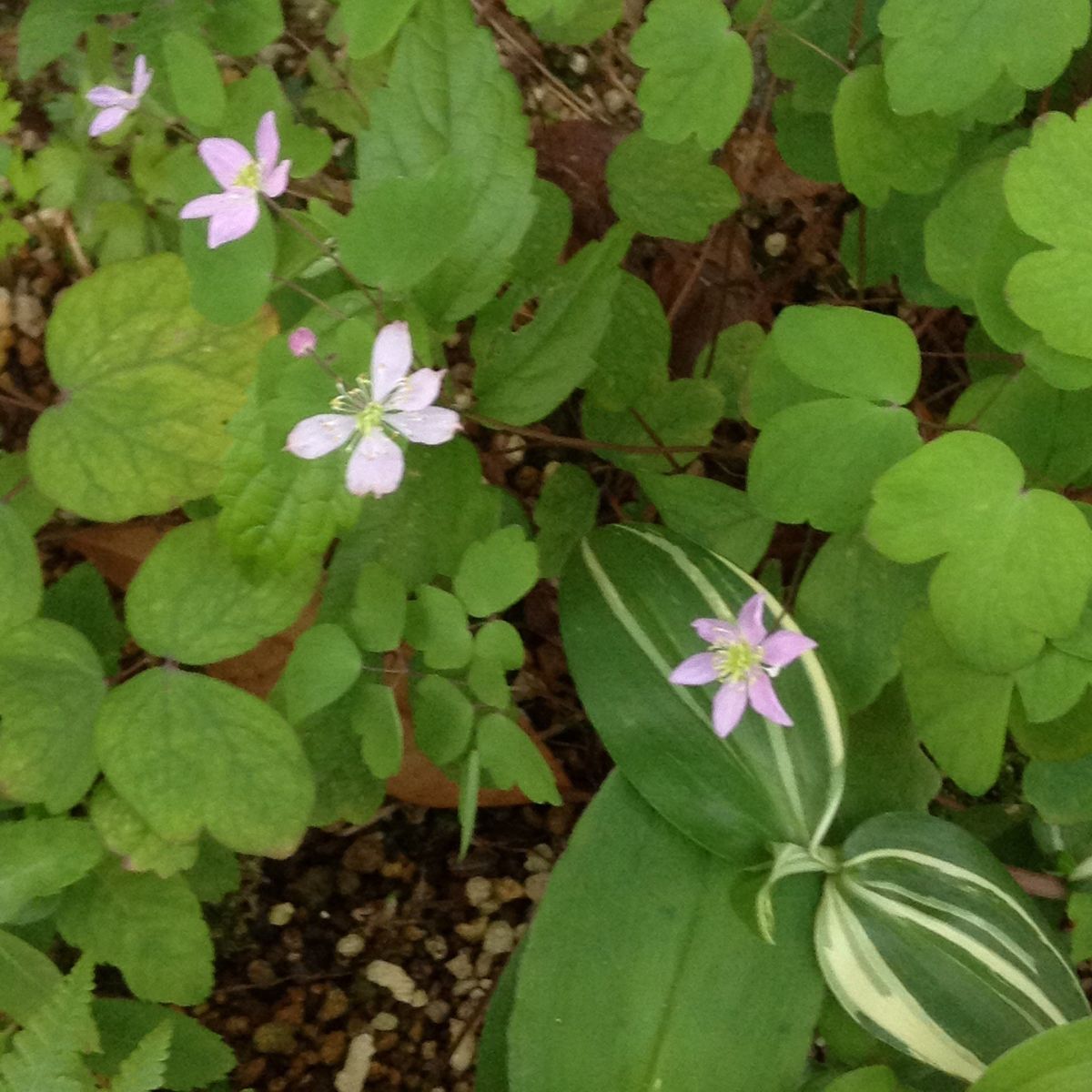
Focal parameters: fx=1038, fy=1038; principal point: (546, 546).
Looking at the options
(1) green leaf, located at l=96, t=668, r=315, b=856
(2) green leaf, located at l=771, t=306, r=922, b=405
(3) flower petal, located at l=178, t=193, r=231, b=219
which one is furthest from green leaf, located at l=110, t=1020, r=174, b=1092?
(2) green leaf, located at l=771, t=306, r=922, b=405

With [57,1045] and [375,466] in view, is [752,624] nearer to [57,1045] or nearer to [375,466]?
[375,466]

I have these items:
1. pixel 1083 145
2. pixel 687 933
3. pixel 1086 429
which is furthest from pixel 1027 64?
pixel 687 933

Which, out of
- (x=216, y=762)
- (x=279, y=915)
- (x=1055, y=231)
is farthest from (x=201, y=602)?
(x=1055, y=231)

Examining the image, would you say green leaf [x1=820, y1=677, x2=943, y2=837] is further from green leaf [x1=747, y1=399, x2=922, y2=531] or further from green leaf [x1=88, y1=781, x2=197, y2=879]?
green leaf [x1=88, y1=781, x2=197, y2=879]

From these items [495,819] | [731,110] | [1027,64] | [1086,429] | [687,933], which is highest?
[1027,64]

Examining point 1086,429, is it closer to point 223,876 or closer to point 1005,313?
point 1005,313

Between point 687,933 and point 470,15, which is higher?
point 470,15

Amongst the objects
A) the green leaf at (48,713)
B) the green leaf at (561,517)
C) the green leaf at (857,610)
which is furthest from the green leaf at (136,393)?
the green leaf at (857,610)
